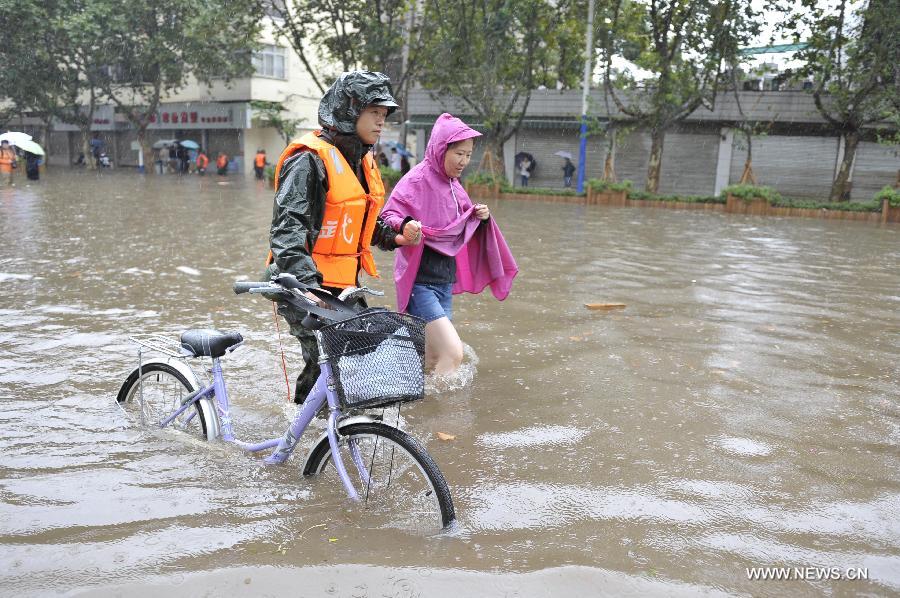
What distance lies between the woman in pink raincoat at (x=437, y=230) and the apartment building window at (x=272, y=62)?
126 feet

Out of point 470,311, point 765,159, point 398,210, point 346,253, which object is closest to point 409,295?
point 398,210

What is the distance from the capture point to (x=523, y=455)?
4.32 m

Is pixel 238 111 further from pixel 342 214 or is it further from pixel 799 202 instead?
pixel 342 214

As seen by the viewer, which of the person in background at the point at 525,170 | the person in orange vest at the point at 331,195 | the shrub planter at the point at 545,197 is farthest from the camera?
the person in background at the point at 525,170

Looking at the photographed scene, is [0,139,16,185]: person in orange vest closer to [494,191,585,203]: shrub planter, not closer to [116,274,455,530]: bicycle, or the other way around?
[494,191,585,203]: shrub planter

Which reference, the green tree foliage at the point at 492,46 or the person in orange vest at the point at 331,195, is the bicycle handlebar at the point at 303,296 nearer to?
the person in orange vest at the point at 331,195

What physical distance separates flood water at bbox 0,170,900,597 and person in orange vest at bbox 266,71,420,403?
0.99 m

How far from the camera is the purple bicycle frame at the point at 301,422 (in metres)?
3.36

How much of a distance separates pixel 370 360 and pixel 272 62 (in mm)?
Answer: 41510

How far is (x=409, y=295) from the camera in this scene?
16.4ft

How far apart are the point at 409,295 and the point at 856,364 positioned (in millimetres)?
3691

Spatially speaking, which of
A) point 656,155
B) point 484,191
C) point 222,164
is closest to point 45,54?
point 222,164

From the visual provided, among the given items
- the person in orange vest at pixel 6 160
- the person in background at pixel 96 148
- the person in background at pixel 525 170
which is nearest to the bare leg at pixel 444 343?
the person in orange vest at pixel 6 160

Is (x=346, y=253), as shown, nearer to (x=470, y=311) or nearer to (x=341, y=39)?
(x=470, y=311)
